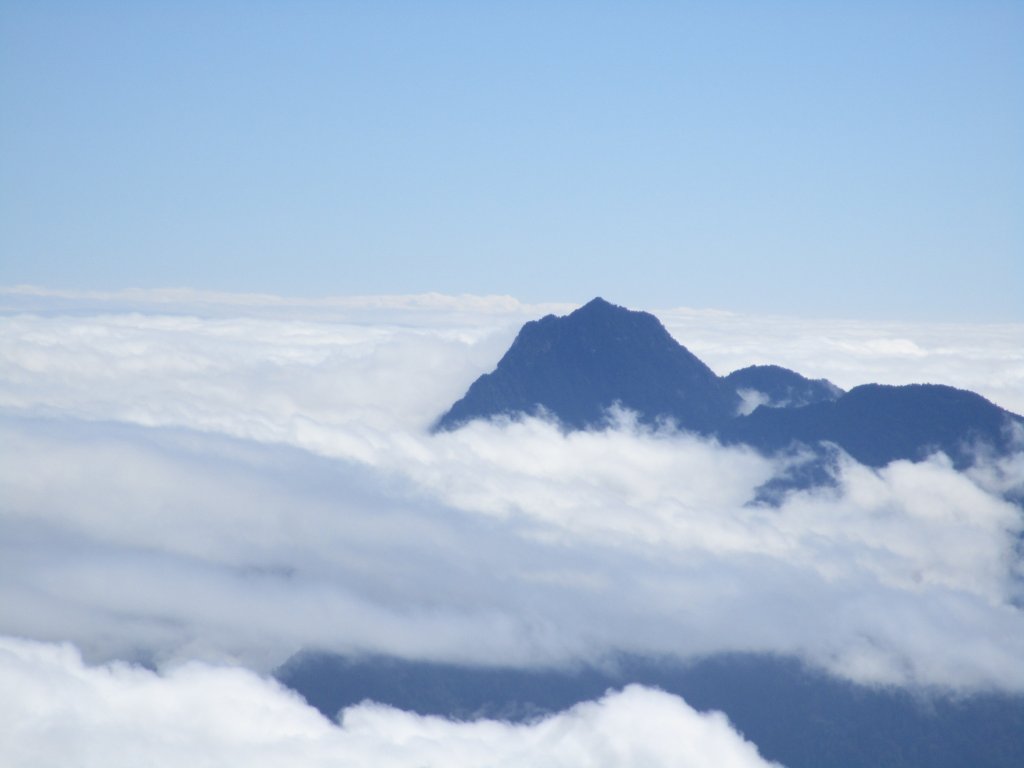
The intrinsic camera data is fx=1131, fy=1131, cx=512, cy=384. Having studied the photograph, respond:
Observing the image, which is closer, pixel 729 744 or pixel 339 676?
pixel 729 744

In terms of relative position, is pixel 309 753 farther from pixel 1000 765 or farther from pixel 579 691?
pixel 1000 765

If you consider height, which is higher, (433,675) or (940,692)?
(940,692)

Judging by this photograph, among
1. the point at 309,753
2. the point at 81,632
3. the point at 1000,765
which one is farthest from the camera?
the point at 81,632

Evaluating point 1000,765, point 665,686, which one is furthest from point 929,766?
point 665,686

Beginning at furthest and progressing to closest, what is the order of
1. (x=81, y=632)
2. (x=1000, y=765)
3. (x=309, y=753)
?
(x=81, y=632)
(x=1000, y=765)
(x=309, y=753)

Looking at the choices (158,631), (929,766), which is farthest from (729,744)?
(158,631)

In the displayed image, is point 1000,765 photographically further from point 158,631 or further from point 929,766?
point 158,631
